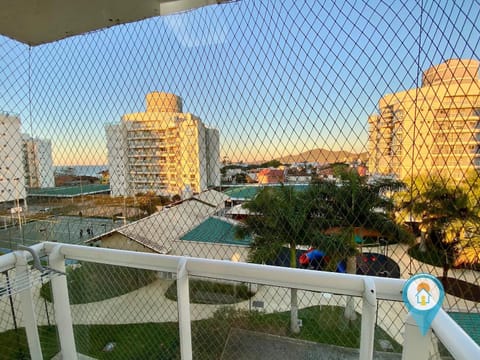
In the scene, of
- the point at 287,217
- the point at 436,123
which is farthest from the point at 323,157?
the point at 287,217

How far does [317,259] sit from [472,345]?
75cm

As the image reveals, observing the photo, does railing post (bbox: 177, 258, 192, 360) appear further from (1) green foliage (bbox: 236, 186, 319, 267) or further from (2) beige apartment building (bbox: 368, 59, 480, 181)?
(2) beige apartment building (bbox: 368, 59, 480, 181)

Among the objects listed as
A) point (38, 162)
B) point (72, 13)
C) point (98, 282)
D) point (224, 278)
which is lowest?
point (98, 282)

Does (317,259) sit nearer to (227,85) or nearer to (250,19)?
(227,85)

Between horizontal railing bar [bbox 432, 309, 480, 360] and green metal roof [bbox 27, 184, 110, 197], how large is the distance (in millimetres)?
1288

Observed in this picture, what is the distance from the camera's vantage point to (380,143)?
0.76 metres

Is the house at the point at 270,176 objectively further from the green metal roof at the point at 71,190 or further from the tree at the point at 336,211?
the green metal roof at the point at 71,190

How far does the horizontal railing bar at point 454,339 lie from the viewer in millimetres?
393

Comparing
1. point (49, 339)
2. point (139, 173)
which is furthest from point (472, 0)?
point (49, 339)

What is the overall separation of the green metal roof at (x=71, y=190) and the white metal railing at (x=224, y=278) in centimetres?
33

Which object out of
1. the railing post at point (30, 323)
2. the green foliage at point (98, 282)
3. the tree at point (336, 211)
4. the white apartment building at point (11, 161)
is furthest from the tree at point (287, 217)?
the white apartment building at point (11, 161)

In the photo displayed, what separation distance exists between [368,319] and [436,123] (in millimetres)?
564

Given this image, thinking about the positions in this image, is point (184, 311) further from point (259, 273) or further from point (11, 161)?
point (11, 161)

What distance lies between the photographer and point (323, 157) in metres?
0.79
